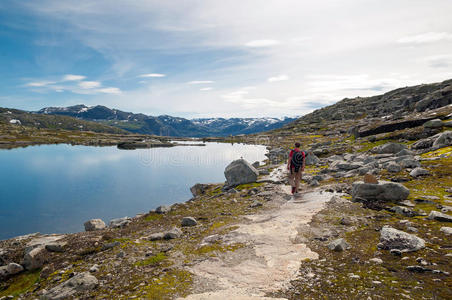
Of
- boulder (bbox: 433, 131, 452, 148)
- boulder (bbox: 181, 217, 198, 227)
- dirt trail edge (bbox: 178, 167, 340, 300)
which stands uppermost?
boulder (bbox: 433, 131, 452, 148)

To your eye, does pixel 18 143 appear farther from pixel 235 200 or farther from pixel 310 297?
pixel 310 297

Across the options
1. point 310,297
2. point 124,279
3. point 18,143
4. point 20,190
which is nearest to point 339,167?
point 310,297

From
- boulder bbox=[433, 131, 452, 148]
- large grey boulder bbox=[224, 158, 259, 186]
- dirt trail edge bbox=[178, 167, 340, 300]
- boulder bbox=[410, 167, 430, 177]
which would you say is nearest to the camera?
dirt trail edge bbox=[178, 167, 340, 300]

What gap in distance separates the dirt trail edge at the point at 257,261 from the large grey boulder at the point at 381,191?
357 centimetres

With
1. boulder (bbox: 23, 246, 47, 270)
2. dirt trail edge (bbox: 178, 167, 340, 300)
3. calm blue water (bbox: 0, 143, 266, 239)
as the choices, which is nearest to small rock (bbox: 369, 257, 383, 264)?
dirt trail edge (bbox: 178, 167, 340, 300)

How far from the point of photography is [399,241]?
10.7m

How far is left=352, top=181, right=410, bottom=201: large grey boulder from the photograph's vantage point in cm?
1703

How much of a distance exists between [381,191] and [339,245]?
9120 millimetres

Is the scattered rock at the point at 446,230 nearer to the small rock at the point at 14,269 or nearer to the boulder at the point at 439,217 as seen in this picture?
the boulder at the point at 439,217

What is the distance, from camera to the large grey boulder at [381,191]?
17.0 meters

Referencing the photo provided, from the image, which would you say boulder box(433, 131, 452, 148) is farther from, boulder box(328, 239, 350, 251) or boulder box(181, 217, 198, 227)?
boulder box(181, 217, 198, 227)

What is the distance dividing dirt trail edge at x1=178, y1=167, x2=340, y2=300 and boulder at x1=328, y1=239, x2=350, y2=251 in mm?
999

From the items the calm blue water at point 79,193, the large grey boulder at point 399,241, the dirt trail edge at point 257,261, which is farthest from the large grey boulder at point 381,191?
the calm blue water at point 79,193

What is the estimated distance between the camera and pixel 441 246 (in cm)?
1025
